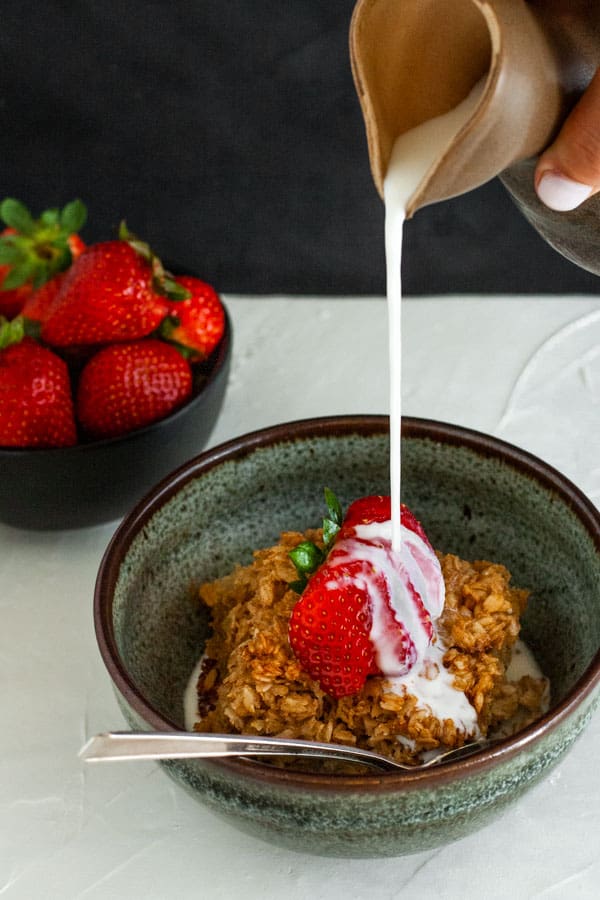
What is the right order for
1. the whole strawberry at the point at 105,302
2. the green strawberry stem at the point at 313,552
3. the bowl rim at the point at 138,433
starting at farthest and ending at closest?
the whole strawberry at the point at 105,302 → the bowl rim at the point at 138,433 → the green strawberry stem at the point at 313,552

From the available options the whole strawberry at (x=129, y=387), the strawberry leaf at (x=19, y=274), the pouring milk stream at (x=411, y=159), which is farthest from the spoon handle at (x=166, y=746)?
the strawberry leaf at (x=19, y=274)

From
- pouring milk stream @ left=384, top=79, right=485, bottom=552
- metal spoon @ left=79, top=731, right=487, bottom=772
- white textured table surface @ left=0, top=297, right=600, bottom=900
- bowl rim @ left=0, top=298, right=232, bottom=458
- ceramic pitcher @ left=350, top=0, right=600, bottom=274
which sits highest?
ceramic pitcher @ left=350, top=0, right=600, bottom=274

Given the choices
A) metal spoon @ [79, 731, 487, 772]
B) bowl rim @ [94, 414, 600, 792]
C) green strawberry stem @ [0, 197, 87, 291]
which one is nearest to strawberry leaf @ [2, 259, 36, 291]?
green strawberry stem @ [0, 197, 87, 291]

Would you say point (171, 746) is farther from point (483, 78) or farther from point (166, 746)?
point (483, 78)

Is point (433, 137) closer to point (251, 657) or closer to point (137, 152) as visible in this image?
point (251, 657)

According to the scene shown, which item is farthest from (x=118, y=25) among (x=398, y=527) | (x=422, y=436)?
(x=398, y=527)

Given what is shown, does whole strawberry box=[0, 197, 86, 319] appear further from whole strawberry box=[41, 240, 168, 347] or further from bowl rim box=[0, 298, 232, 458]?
bowl rim box=[0, 298, 232, 458]

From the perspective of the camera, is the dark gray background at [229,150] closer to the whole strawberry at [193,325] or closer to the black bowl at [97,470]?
the whole strawberry at [193,325]
